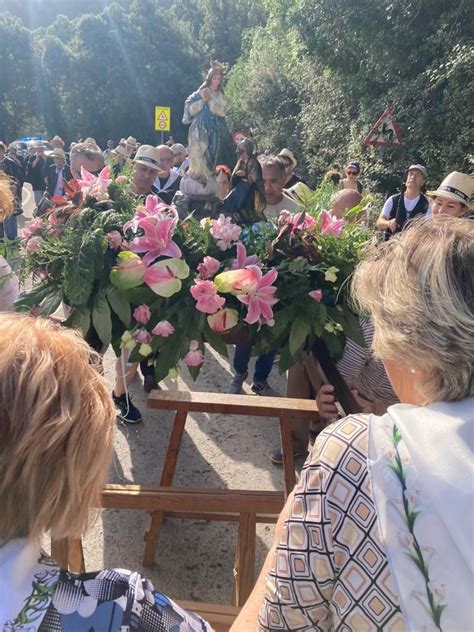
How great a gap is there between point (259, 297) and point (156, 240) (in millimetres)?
406

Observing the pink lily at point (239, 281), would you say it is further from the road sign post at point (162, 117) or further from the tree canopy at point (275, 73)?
the road sign post at point (162, 117)

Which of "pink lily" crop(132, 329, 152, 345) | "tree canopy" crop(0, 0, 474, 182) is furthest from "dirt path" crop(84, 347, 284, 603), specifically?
"tree canopy" crop(0, 0, 474, 182)

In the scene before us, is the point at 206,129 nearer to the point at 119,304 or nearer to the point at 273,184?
the point at 273,184

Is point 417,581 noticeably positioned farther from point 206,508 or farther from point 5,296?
point 5,296

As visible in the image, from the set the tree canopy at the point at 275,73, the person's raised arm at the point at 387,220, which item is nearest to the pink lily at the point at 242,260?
the person's raised arm at the point at 387,220

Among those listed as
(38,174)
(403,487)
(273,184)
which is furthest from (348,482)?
(38,174)

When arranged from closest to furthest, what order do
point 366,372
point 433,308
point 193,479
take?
point 433,308 < point 366,372 < point 193,479

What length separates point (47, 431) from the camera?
779mm

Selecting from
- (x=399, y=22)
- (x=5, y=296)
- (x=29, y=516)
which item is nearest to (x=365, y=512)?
(x=29, y=516)

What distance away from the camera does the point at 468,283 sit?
91cm

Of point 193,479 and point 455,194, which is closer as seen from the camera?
point 193,479

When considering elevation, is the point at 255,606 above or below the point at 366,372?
above

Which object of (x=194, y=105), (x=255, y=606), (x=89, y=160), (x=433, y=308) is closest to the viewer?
(x=433, y=308)

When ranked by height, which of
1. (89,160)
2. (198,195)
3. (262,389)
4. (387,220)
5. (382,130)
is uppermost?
(382,130)
